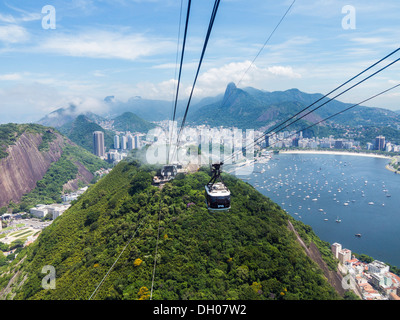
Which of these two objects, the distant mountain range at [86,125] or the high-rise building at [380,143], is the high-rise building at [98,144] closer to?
the distant mountain range at [86,125]

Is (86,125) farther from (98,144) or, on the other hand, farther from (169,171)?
(169,171)

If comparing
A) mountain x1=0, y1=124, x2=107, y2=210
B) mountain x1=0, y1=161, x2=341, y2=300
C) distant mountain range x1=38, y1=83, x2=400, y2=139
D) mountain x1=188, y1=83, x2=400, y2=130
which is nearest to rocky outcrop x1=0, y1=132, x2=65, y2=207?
mountain x1=0, y1=124, x2=107, y2=210

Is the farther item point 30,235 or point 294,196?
point 294,196

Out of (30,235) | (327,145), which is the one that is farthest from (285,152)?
(30,235)

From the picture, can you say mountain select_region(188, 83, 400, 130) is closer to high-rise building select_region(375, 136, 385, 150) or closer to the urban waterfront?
high-rise building select_region(375, 136, 385, 150)

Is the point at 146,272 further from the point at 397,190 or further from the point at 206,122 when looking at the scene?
the point at 206,122

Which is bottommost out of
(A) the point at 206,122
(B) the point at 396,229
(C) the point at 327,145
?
(B) the point at 396,229

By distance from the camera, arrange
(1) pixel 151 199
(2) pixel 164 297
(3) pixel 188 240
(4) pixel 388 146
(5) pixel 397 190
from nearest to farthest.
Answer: (2) pixel 164 297
(3) pixel 188 240
(1) pixel 151 199
(5) pixel 397 190
(4) pixel 388 146

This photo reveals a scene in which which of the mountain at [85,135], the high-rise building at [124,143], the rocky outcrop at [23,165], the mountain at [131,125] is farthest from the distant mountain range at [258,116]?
the rocky outcrop at [23,165]
